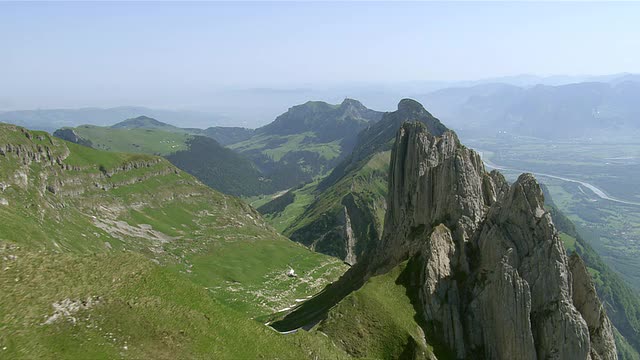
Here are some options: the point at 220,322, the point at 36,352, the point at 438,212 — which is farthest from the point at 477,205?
the point at 36,352

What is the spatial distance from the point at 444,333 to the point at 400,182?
43.2 meters

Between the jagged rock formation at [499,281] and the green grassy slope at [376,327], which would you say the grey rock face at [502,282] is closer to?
the jagged rock formation at [499,281]

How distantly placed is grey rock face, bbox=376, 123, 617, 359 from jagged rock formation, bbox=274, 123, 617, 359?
0.45 ft

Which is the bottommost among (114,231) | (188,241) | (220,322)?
(188,241)

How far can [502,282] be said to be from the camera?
6241 centimetres

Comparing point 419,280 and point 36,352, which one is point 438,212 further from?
point 36,352

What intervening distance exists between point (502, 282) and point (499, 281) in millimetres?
438

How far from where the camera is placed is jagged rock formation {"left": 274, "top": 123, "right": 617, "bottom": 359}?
61469 mm

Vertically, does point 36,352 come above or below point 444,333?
above

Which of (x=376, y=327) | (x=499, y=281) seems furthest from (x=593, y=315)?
(x=376, y=327)

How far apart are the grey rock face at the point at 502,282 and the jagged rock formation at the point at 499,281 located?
14 centimetres

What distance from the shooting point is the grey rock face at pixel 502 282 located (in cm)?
6144

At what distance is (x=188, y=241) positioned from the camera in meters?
185

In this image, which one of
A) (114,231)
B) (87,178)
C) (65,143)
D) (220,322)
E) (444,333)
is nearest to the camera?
(220,322)
